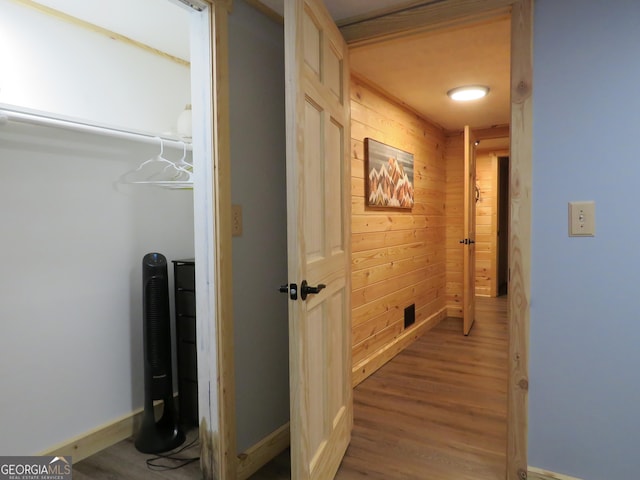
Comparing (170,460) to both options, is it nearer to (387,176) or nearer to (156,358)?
(156,358)

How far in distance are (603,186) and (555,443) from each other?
3.58 feet

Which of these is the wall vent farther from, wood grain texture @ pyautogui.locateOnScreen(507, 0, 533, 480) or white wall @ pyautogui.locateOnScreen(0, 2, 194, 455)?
white wall @ pyautogui.locateOnScreen(0, 2, 194, 455)

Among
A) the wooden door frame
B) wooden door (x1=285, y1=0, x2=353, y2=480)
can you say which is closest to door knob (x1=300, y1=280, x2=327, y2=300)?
wooden door (x1=285, y1=0, x2=353, y2=480)

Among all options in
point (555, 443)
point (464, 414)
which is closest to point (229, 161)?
point (555, 443)

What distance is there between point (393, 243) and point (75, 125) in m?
2.59

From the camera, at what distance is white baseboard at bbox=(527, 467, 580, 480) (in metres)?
1.72

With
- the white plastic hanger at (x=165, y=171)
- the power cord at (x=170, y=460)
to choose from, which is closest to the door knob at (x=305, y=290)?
the white plastic hanger at (x=165, y=171)

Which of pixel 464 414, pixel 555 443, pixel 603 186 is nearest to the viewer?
pixel 603 186

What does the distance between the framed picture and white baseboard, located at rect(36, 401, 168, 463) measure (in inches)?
83.7

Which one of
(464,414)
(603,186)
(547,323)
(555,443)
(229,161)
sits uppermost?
(229,161)

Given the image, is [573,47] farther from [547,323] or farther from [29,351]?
[29,351]

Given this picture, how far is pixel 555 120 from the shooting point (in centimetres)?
169

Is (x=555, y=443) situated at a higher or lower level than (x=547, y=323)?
lower

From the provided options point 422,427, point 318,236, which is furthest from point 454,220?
point 318,236
